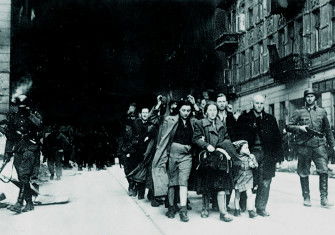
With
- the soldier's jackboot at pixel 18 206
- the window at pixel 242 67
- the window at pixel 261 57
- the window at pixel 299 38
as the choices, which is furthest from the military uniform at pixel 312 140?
the window at pixel 242 67

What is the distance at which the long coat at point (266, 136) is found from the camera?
8.41 m

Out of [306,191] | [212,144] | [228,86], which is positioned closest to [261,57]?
[228,86]

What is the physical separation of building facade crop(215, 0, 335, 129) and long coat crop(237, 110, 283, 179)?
15.5 meters

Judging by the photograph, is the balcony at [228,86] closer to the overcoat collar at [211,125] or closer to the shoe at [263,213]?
the overcoat collar at [211,125]

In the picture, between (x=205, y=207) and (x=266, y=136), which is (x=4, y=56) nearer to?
(x=205, y=207)

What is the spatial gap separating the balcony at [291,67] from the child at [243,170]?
1823cm

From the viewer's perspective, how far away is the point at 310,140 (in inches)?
371

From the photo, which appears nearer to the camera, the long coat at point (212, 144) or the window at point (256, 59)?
the long coat at point (212, 144)

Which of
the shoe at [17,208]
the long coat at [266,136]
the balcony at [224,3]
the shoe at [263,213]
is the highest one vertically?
the balcony at [224,3]

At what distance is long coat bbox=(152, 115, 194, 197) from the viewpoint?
897 cm

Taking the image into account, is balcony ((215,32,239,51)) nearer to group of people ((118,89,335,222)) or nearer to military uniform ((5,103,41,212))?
group of people ((118,89,335,222))

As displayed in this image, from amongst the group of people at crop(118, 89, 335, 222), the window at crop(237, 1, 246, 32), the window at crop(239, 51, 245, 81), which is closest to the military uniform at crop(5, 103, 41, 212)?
the group of people at crop(118, 89, 335, 222)

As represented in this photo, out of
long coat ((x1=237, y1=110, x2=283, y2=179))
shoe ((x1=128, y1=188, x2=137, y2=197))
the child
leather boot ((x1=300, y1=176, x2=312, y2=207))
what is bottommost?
shoe ((x1=128, y1=188, x2=137, y2=197))

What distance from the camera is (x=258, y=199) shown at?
834 cm
